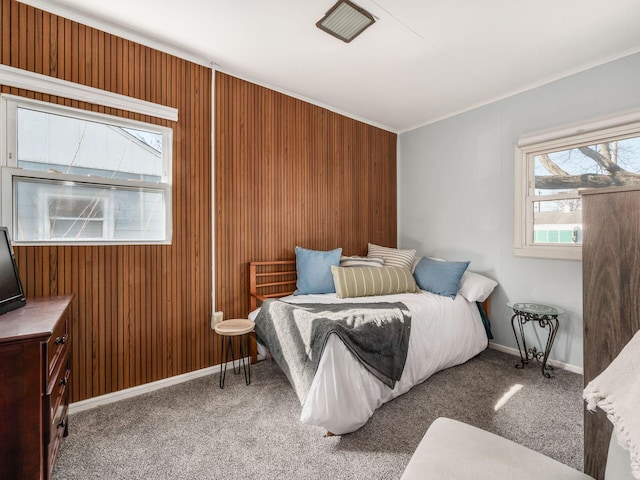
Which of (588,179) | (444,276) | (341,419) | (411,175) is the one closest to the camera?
(341,419)

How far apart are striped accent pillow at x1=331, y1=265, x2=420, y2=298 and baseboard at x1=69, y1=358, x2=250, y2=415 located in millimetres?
1189

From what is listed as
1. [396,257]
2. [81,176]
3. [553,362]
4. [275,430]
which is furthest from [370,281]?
[81,176]

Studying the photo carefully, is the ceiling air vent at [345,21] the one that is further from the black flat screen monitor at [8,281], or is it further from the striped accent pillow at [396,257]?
the black flat screen monitor at [8,281]

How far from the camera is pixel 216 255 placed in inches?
101

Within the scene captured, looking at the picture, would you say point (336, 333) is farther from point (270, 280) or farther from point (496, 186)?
point (496, 186)

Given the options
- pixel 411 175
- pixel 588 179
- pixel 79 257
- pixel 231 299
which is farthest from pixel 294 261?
pixel 588 179

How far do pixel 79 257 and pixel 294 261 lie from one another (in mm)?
1716

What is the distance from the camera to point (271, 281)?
9.48 ft

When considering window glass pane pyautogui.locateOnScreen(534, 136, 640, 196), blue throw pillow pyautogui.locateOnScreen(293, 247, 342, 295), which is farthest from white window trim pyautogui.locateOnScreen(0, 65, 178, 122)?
window glass pane pyautogui.locateOnScreen(534, 136, 640, 196)

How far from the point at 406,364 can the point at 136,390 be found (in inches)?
77.9

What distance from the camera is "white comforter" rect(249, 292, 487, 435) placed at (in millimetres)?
1646

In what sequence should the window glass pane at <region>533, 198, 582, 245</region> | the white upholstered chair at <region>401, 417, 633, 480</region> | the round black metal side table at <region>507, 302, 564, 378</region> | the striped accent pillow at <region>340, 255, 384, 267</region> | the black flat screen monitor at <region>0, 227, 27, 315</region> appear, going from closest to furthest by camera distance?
the white upholstered chair at <region>401, 417, 633, 480</region> → the black flat screen monitor at <region>0, 227, 27, 315</region> → the round black metal side table at <region>507, 302, 564, 378</region> → the window glass pane at <region>533, 198, 582, 245</region> → the striped accent pillow at <region>340, 255, 384, 267</region>

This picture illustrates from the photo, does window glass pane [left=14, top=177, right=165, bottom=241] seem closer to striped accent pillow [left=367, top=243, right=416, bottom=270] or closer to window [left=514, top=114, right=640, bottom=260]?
striped accent pillow [left=367, top=243, right=416, bottom=270]

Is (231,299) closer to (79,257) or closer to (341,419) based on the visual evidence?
(79,257)
